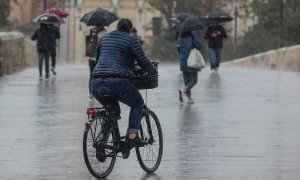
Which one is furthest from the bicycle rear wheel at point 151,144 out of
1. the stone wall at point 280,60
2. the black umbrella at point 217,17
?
the stone wall at point 280,60

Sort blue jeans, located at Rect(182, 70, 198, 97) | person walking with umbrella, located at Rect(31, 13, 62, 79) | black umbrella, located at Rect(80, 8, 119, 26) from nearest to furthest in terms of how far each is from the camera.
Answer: black umbrella, located at Rect(80, 8, 119, 26), blue jeans, located at Rect(182, 70, 198, 97), person walking with umbrella, located at Rect(31, 13, 62, 79)

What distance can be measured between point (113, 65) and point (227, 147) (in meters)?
3.21

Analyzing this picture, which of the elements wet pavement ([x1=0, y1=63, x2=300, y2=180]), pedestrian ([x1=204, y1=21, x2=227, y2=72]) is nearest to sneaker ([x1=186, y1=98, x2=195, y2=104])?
wet pavement ([x1=0, y1=63, x2=300, y2=180])

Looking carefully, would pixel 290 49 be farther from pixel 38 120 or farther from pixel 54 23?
pixel 38 120

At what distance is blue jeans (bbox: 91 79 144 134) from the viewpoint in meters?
11.4

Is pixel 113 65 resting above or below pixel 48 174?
above

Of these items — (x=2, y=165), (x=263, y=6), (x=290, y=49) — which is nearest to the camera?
(x=2, y=165)

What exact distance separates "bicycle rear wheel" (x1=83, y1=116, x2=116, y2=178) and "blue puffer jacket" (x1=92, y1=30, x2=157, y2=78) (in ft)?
1.69

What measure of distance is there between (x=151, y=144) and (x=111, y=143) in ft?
2.00

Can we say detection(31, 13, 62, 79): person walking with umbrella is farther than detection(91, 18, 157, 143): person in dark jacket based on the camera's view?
Yes

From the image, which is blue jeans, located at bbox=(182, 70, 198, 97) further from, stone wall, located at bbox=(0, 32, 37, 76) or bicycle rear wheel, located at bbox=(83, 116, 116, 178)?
bicycle rear wheel, located at bbox=(83, 116, 116, 178)

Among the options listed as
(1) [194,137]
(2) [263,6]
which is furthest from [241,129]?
(2) [263,6]

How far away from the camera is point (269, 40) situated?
5303 cm

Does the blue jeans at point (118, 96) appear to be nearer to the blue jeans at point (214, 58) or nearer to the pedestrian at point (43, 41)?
the pedestrian at point (43, 41)
